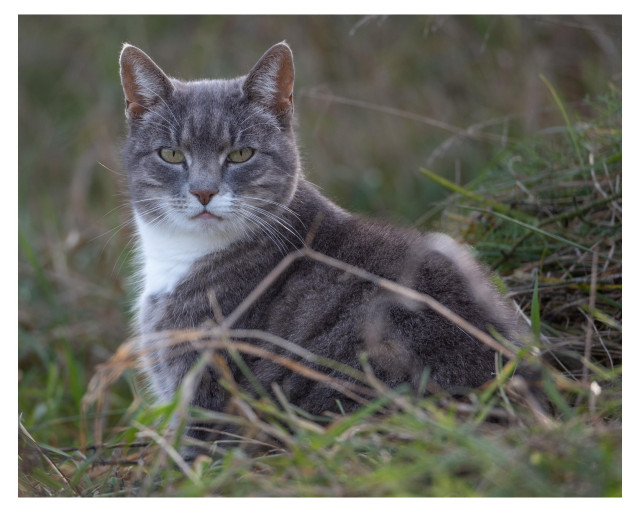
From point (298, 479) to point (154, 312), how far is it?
1215 mm

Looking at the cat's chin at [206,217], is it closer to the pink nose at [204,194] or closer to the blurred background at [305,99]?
the pink nose at [204,194]

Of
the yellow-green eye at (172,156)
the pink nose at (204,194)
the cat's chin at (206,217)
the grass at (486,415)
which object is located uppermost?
the yellow-green eye at (172,156)

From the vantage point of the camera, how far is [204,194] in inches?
102

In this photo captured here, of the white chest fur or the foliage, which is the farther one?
the white chest fur

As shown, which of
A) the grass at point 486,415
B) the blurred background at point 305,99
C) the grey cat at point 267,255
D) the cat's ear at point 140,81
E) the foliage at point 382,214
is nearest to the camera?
the grass at point 486,415

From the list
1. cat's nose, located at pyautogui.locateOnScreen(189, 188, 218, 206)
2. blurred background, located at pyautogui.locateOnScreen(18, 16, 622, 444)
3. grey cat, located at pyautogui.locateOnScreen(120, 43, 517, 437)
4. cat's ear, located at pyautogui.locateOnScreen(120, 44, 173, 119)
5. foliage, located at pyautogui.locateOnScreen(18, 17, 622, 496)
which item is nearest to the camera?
foliage, located at pyautogui.locateOnScreen(18, 17, 622, 496)

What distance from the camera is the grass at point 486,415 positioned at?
1.67 metres

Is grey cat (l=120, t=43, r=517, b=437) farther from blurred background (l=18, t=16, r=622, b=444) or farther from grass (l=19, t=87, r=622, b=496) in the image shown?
blurred background (l=18, t=16, r=622, b=444)

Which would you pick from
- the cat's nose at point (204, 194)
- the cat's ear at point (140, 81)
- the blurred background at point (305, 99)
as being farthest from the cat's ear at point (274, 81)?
the blurred background at point (305, 99)

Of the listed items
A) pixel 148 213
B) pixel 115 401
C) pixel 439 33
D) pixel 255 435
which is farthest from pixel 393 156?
pixel 255 435

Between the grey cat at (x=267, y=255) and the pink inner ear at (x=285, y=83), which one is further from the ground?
the pink inner ear at (x=285, y=83)

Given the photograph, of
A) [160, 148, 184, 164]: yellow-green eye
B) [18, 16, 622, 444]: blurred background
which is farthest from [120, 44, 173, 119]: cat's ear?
[18, 16, 622, 444]: blurred background

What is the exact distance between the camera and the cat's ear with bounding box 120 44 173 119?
274 cm
